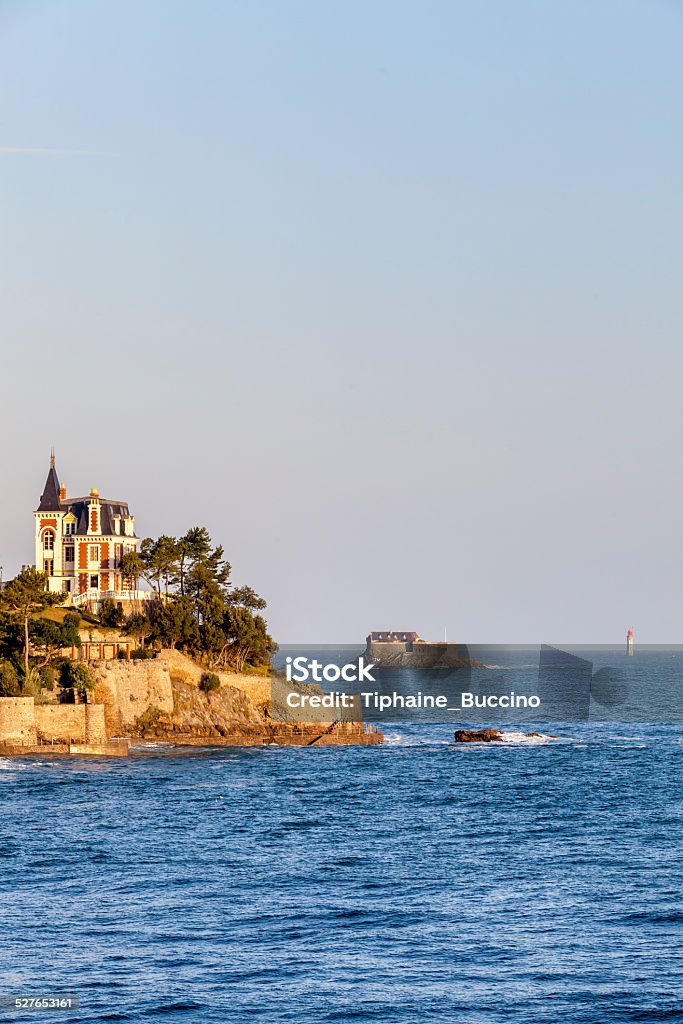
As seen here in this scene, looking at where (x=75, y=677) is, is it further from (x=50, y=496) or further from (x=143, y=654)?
(x=50, y=496)

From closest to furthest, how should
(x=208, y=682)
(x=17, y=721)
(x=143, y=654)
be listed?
(x=17, y=721) < (x=143, y=654) < (x=208, y=682)

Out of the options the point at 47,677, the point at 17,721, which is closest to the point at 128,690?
the point at 47,677

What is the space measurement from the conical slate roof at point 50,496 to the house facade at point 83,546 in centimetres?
32

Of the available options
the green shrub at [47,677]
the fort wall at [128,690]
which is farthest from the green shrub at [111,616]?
the green shrub at [47,677]

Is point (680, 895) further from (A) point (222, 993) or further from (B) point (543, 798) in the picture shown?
(B) point (543, 798)

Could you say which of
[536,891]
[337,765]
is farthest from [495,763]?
[536,891]

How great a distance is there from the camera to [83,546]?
139250 millimetres

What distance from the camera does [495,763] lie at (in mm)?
114875

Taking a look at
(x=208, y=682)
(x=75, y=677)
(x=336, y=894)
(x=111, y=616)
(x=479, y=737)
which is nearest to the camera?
(x=336, y=894)

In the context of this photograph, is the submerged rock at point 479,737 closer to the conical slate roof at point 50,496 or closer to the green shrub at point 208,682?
the green shrub at point 208,682

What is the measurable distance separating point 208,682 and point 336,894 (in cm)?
6152

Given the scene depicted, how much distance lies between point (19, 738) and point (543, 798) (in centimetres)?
3827

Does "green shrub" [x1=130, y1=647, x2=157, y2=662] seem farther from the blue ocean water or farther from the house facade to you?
the house facade

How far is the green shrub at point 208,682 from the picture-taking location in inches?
4673
